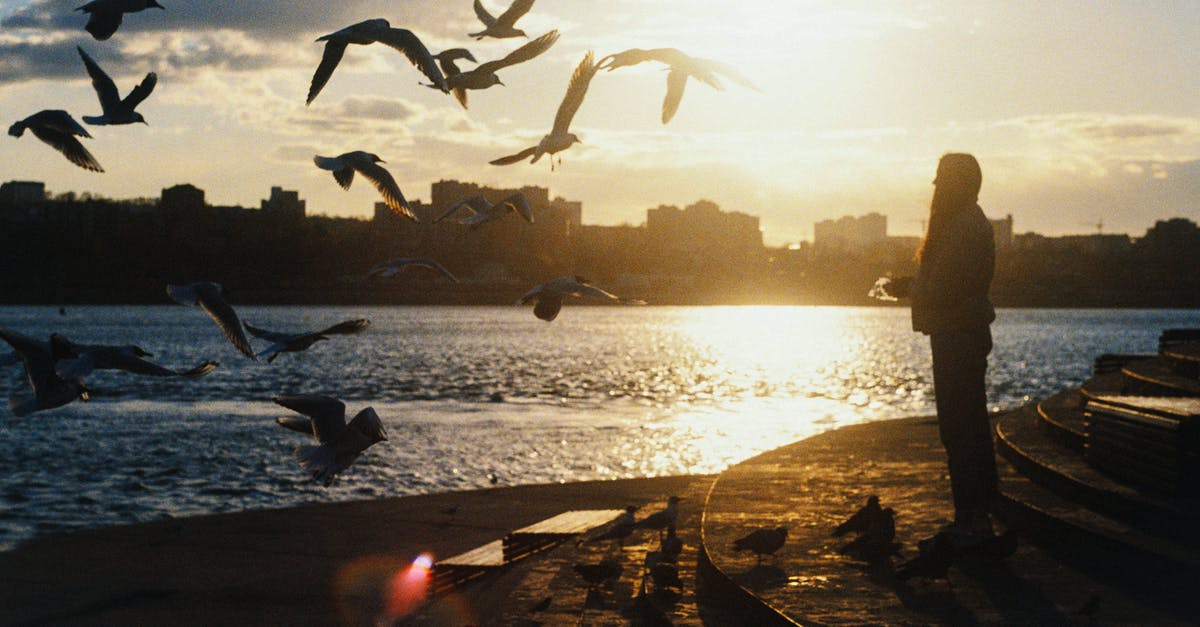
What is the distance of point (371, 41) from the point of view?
14.7 ft

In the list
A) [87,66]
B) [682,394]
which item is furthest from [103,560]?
[682,394]

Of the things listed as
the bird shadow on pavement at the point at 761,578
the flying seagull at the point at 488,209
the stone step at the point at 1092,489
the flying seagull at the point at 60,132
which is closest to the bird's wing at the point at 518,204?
the flying seagull at the point at 488,209

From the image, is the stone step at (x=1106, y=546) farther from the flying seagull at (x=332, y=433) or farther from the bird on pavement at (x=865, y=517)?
the flying seagull at (x=332, y=433)

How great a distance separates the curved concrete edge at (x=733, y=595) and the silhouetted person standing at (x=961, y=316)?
1.57 m

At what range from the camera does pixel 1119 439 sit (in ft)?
27.0

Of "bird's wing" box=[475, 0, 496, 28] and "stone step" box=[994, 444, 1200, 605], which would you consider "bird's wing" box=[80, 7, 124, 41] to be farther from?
"stone step" box=[994, 444, 1200, 605]

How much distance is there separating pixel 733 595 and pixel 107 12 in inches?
179

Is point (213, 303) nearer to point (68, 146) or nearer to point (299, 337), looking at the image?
point (299, 337)

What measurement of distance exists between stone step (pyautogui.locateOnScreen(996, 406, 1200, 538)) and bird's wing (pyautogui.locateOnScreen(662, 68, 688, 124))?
4.22 metres

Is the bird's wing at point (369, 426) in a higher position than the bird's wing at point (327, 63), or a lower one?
lower

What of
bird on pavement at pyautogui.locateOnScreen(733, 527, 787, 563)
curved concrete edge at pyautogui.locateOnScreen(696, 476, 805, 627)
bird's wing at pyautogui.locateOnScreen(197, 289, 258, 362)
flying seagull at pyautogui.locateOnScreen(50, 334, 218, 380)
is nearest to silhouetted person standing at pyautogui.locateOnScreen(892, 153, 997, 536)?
bird on pavement at pyautogui.locateOnScreen(733, 527, 787, 563)

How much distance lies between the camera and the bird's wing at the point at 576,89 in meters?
4.46

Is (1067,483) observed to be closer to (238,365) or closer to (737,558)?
(737,558)

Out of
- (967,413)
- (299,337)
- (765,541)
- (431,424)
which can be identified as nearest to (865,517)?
(765,541)
